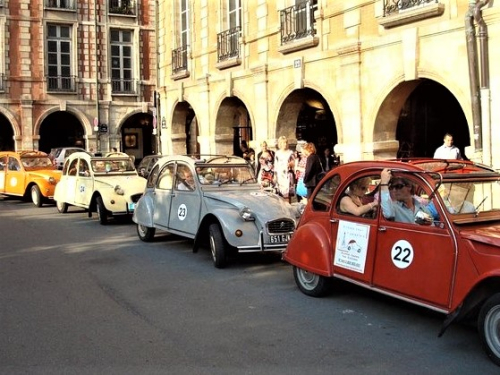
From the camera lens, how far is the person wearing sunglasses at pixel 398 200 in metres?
5.57

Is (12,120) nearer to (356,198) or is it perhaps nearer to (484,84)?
(484,84)

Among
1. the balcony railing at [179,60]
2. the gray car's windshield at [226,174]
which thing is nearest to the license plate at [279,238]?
the gray car's windshield at [226,174]

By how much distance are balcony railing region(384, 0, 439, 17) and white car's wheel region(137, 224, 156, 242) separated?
20.9ft

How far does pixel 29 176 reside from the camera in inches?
704

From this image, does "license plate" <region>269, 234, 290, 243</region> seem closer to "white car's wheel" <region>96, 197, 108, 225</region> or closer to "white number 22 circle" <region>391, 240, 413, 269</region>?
"white number 22 circle" <region>391, 240, 413, 269</region>

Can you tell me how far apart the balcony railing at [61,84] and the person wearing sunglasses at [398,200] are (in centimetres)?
3074

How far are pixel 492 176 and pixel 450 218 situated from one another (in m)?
0.99

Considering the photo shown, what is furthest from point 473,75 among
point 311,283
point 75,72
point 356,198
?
point 75,72

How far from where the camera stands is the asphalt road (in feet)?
15.5

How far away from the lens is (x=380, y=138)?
1310cm

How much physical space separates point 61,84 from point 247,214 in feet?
92.9

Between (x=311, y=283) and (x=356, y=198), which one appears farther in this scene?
(x=311, y=283)

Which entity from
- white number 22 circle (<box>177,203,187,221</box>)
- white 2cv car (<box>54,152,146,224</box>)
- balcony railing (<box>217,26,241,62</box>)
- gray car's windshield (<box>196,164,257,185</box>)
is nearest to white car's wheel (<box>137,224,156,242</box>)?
white number 22 circle (<box>177,203,187,221</box>)

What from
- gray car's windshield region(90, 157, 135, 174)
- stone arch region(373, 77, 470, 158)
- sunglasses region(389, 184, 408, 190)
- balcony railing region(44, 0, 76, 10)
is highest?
balcony railing region(44, 0, 76, 10)
